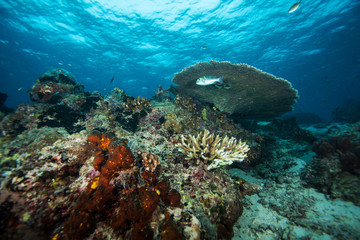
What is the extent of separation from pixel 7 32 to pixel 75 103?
28753 mm

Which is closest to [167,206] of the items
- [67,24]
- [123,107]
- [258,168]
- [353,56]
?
[258,168]

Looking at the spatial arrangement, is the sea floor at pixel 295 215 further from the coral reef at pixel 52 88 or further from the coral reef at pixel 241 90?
the coral reef at pixel 52 88

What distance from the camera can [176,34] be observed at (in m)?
20.2

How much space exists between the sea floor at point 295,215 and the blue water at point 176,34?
18398mm

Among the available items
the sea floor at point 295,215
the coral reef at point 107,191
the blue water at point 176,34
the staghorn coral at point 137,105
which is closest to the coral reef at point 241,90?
the staghorn coral at point 137,105

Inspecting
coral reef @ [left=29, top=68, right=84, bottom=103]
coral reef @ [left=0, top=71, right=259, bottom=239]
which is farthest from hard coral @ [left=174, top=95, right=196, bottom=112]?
coral reef @ [left=29, top=68, right=84, bottom=103]

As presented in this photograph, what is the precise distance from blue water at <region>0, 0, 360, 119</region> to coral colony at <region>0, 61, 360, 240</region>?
14671 millimetres

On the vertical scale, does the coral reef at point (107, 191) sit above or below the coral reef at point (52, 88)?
below

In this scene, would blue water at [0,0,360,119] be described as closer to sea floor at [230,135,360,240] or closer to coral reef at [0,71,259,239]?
coral reef at [0,71,259,239]

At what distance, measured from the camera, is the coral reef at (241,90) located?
5.55 metres

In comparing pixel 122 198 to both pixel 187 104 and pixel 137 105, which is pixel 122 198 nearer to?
pixel 137 105

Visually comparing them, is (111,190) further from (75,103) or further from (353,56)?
(353,56)

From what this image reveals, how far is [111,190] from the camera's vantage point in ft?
7.73

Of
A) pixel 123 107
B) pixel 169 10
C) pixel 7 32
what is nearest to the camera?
pixel 123 107
